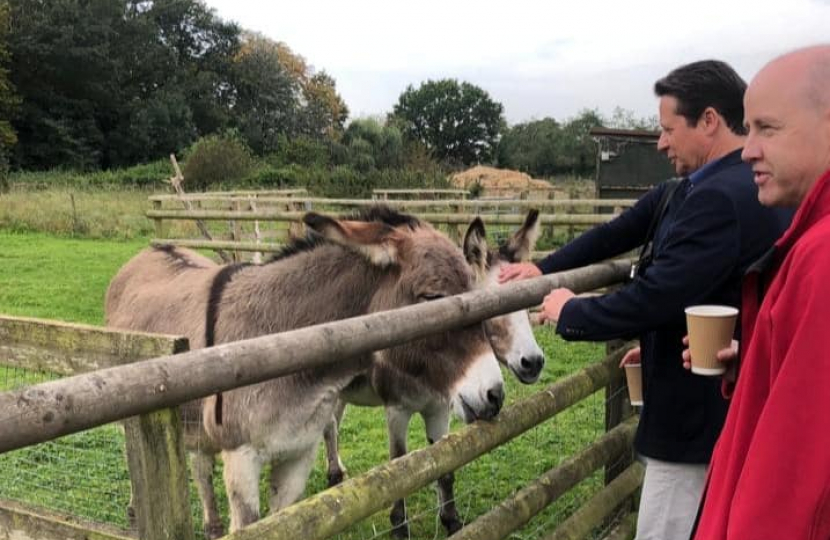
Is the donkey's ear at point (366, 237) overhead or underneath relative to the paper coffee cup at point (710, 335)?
overhead

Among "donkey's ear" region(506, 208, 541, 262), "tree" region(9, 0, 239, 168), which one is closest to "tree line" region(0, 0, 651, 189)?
"tree" region(9, 0, 239, 168)

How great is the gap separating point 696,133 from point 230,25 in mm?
64459

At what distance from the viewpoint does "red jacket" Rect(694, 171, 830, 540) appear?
109 cm

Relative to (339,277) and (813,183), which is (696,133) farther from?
(339,277)

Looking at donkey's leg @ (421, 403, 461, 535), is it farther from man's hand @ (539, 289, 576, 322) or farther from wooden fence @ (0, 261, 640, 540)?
man's hand @ (539, 289, 576, 322)

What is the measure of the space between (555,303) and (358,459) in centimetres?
352

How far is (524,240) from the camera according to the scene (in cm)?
462

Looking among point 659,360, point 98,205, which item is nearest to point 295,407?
point 659,360

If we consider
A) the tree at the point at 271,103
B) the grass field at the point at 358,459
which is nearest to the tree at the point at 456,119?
the tree at the point at 271,103

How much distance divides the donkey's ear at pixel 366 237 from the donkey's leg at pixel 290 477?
0.96m

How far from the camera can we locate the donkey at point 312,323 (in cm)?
291

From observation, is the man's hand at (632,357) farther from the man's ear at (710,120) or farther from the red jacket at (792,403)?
the red jacket at (792,403)

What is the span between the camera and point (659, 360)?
2.49m

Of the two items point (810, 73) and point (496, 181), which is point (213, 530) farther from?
point (496, 181)
